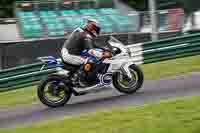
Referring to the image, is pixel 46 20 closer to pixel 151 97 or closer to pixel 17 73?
pixel 17 73

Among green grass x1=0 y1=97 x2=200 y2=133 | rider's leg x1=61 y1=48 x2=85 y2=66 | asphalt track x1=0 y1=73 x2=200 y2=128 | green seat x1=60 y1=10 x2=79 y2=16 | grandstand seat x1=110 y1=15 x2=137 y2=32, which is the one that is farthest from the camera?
green seat x1=60 y1=10 x2=79 y2=16

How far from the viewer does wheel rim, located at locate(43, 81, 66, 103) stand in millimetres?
11210

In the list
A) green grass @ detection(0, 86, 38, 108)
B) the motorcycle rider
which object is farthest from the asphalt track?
the motorcycle rider

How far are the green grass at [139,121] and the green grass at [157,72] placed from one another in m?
3.81

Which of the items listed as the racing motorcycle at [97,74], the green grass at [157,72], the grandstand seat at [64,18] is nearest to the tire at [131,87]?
the racing motorcycle at [97,74]

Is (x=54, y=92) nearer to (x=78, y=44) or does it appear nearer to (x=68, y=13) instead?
(x=78, y=44)

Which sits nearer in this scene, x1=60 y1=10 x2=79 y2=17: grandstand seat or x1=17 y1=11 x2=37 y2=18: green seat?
x1=17 y1=11 x2=37 y2=18: green seat

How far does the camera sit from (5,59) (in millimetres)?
22266

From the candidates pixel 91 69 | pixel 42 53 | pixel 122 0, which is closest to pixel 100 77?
pixel 91 69

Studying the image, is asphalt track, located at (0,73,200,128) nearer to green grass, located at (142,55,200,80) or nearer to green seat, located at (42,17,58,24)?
green grass, located at (142,55,200,80)

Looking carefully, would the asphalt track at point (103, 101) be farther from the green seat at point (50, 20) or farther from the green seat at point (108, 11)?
the green seat at point (108, 11)

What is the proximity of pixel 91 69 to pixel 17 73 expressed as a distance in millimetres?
6445

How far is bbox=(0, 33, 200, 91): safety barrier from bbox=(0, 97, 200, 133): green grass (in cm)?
766

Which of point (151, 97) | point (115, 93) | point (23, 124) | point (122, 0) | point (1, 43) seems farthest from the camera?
point (122, 0)
